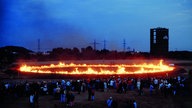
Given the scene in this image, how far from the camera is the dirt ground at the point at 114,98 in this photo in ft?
80.8

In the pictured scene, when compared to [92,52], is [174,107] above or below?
below

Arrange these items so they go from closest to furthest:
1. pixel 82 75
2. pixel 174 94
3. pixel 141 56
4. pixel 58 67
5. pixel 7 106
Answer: pixel 7 106, pixel 174 94, pixel 82 75, pixel 58 67, pixel 141 56

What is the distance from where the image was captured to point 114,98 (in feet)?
88.7

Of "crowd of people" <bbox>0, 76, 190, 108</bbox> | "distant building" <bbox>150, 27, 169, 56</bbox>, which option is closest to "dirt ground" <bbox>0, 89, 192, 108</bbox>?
"crowd of people" <bbox>0, 76, 190, 108</bbox>

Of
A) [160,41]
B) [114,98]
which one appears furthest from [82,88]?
[160,41]

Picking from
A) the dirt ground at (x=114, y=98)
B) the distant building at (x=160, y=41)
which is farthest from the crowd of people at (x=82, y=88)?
the distant building at (x=160, y=41)

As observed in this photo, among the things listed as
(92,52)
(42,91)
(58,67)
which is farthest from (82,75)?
(92,52)

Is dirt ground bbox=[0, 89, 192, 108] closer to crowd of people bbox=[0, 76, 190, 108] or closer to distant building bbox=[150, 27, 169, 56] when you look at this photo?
crowd of people bbox=[0, 76, 190, 108]

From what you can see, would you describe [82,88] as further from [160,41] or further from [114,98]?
[160,41]

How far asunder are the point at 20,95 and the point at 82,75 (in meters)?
11.7

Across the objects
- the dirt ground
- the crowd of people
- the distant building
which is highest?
the distant building

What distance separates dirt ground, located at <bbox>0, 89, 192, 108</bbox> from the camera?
80.8 feet

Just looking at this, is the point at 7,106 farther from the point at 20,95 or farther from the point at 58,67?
the point at 58,67

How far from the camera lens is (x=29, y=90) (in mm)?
28062
